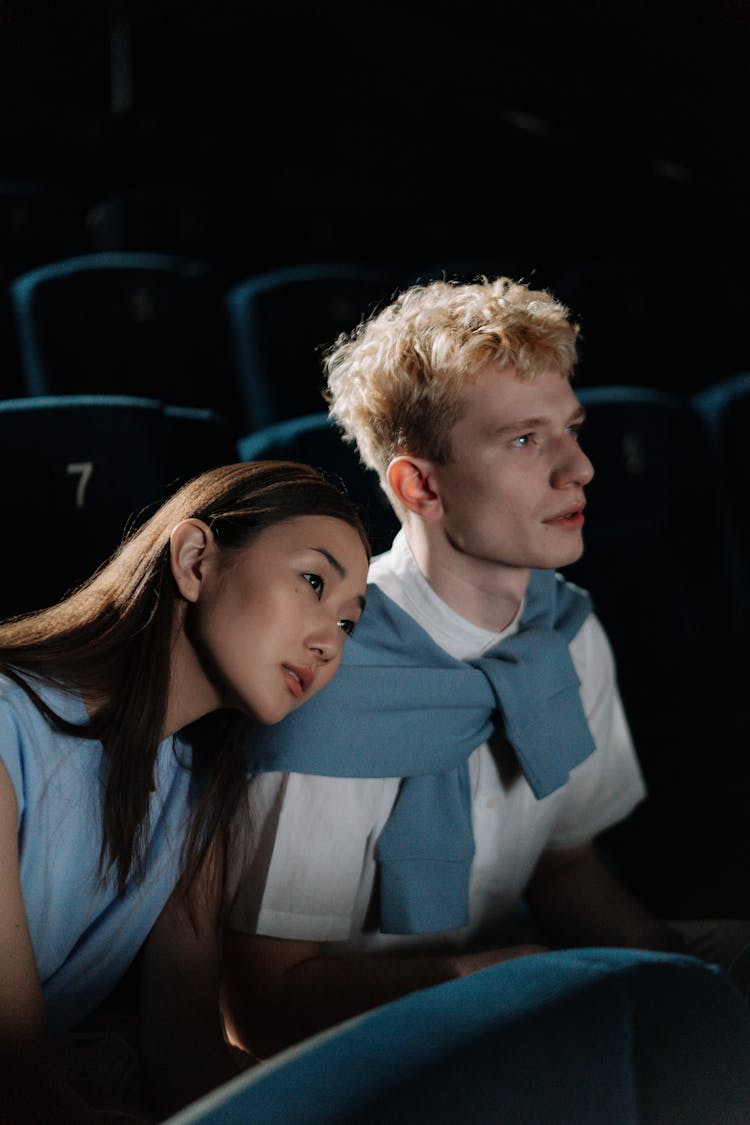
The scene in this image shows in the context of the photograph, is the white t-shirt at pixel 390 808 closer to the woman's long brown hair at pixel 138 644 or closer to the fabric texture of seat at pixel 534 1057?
the woman's long brown hair at pixel 138 644

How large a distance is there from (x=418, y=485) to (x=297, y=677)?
0.13 m

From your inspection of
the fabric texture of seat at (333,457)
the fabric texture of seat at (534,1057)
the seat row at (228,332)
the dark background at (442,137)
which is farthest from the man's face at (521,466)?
the dark background at (442,137)

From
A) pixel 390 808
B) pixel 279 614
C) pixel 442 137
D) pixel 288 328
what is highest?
pixel 442 137

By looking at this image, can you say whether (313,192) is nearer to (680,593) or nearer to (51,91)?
(51,91)

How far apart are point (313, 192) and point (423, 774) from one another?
138 centimetres

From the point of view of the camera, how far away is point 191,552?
431 mm

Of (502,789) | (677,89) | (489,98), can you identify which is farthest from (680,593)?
(489,98)

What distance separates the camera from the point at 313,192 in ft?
5.56

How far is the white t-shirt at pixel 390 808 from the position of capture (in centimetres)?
48

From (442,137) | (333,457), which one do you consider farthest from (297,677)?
(442,137)

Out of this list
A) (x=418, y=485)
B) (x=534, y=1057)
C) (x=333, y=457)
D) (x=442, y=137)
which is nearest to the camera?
(x=534, y=1057)

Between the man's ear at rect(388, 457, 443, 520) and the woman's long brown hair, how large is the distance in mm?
59

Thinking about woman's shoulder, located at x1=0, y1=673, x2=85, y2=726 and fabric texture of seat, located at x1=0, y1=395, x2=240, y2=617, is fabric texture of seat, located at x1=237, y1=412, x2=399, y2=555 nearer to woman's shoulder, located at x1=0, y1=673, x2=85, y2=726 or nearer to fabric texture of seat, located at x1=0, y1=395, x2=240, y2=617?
fabric texture of seat, located at x1=0, y1=395, x2=240, y2=617

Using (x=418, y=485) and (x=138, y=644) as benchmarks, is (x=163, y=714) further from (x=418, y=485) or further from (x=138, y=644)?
(x=418, y=485)
